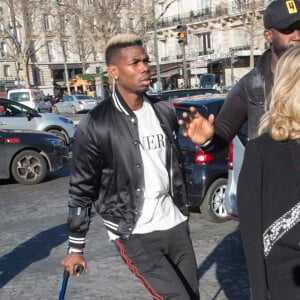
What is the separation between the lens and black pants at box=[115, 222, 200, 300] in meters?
2.38

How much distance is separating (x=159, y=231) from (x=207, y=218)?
3405mm

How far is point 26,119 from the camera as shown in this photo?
12.4 meters

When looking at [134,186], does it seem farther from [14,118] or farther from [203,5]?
[203,5]

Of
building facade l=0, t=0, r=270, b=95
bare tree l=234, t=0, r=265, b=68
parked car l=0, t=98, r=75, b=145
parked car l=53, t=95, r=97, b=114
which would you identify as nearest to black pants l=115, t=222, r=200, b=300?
parked car l=0, t=98, r=75, b=145

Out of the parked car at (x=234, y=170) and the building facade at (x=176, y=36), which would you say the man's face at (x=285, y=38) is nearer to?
the parked car at (x=234, y=170)

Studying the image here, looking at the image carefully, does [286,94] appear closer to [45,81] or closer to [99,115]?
[99,115]

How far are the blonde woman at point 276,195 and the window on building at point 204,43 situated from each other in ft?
157

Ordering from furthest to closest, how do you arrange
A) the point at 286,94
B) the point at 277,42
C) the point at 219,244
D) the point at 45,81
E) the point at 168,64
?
the point at 45,81 < the point at 168,64 < the point at 219,244 < the point at 277,42 < the point at 286,94

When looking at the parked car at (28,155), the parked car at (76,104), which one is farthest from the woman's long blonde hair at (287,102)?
the parked car at (76,104)

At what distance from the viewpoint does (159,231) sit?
249 centimetres

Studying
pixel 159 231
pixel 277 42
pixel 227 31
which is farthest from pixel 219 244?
pixel 227 31

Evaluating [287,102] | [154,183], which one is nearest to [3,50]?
[154,183]

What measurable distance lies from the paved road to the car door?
5698 millimetres

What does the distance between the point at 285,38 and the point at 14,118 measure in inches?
418
